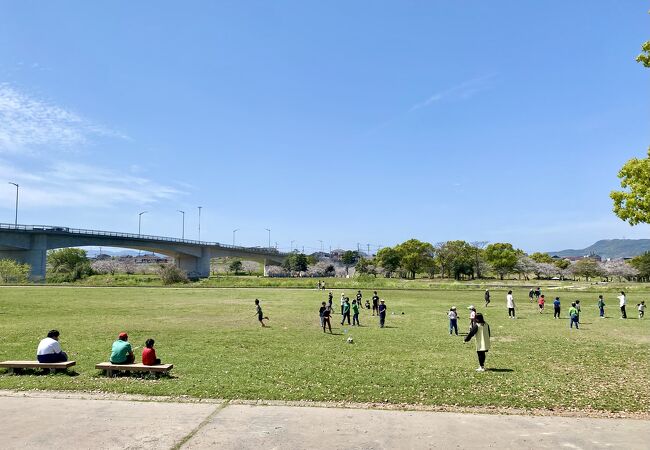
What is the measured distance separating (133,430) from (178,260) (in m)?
116

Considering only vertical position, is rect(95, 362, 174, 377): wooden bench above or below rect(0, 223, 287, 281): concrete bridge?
below

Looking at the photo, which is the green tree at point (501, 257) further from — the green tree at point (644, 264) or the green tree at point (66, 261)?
the green tree at point (66, 261)

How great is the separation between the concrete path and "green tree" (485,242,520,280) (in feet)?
346

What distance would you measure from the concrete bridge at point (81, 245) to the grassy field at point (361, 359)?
54.2 metres

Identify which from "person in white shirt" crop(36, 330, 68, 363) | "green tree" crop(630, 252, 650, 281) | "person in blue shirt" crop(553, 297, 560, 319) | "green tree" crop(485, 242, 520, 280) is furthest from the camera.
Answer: "green tree" crop(485, 242, 520, 280)

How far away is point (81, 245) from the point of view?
85375 millimetres

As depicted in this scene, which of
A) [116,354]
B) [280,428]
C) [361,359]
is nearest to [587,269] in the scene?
[361,359]

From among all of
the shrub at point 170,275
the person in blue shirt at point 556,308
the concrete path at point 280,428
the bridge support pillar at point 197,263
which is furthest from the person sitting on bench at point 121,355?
the bridge support pillar at point 197,263

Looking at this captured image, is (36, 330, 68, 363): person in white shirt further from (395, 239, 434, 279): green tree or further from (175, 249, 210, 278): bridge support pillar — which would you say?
(395, 239, 434, 279): green tree

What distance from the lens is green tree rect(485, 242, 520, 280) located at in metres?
108

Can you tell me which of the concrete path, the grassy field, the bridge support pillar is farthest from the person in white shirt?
the bridge support pillar

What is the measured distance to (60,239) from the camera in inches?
3184

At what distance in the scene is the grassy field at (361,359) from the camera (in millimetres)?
10805

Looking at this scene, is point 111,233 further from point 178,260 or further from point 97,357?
point 97,357
